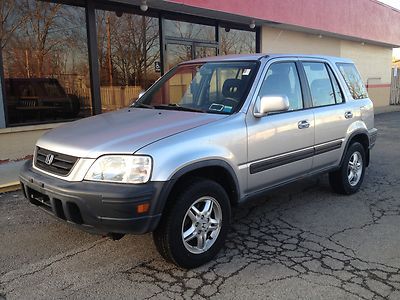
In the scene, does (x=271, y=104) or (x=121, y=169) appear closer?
(x=121, y=169)

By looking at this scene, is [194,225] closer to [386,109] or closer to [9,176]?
[9,176]

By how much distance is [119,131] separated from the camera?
3.39m

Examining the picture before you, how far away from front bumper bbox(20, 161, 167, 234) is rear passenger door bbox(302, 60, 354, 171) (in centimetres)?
246

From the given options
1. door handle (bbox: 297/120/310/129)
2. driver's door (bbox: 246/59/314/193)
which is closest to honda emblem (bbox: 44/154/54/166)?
driver's door (bbox: 246/59/314/193)

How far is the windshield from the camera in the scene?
3.97 m

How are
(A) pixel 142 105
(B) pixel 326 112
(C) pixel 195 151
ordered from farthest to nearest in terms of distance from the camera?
(B) pixel 326 112, (A) pixel 142 105, (C) pixel 195 151

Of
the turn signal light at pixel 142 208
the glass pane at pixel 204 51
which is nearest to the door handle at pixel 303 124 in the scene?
the turn signal light at pixel 142 208

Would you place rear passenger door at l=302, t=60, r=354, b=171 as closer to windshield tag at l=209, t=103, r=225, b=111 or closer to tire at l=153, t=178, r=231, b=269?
windshield tag at l=209, t=103, r=225, b=111

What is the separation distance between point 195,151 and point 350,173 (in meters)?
3.19

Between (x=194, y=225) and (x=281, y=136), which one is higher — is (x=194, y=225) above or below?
below

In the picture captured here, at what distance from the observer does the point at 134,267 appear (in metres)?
3.48

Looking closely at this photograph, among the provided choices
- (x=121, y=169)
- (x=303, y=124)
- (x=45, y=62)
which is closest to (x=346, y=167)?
(x=303, y=124)

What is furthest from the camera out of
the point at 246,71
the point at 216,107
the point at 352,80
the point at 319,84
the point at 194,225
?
the point at 352,80

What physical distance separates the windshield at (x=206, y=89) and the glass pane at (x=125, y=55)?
3984 mm
